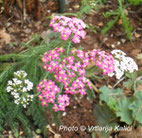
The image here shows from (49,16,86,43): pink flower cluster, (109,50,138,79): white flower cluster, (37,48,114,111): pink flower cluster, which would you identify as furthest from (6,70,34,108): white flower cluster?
(109,50,138,79): white flower cluster

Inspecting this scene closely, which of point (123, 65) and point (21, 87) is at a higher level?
point (123, 65)

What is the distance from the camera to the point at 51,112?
2381 mm

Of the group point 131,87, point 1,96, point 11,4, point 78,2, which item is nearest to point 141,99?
point 131,87

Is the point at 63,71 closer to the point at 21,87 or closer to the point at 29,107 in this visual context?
the point at 21,87

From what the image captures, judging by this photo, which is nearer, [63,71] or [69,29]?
[63,71]

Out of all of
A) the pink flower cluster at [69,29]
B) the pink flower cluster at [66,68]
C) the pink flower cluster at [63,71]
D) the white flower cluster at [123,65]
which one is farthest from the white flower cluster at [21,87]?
the white flower cluster at [123,65]

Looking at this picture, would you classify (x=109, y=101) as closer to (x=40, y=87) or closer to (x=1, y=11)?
(x=40, y=87)

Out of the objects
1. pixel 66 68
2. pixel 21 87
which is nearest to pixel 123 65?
pixel 66 68

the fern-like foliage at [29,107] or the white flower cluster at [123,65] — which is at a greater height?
the white flower cluster at [123,65]

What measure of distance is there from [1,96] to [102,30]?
4.70ft

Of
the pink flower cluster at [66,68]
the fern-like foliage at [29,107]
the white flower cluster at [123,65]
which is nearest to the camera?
the pink flower cluster at [66,68]

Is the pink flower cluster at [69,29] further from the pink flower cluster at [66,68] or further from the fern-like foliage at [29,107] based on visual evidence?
the fern-like foliage at [29,107]

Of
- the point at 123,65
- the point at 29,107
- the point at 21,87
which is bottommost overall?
the point at 29,107

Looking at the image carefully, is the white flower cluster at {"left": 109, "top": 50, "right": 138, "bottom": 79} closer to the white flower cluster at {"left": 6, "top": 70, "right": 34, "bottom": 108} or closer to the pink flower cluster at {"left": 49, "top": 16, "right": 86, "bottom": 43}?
the pink flower cluster at {"left": 49, "top": 16, "right": 86, "bottom": 43}
